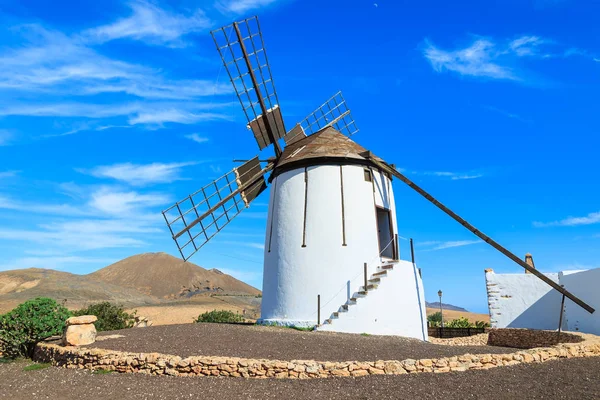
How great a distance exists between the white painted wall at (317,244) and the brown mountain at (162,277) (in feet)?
157

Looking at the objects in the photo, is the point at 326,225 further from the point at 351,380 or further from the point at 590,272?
the point at 590,272

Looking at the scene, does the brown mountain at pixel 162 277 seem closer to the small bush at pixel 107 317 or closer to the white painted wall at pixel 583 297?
the small bush at pixel 107 317

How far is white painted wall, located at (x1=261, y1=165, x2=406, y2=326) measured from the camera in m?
14.9

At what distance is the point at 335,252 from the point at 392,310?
2802 millimetres

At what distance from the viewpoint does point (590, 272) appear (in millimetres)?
16406

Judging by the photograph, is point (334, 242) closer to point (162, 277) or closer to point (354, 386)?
point (354, 386)

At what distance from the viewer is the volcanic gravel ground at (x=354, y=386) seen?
6773mm

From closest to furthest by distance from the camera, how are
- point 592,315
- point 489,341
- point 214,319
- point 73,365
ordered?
point 73,365
point 592,315
point 489,341
point 214,319

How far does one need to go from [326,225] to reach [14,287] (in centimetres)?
4966

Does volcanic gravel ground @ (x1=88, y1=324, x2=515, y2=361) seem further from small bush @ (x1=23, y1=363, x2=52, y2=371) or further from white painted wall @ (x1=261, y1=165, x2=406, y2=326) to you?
white painted wall @ (x1=261, y1=165, x2=406, y2=326)

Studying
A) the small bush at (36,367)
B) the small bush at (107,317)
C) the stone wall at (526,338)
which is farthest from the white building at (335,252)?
the small bush at (36,367)

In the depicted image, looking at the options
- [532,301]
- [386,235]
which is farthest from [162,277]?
[532,301]

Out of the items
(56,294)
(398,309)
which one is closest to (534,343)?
(398,309)

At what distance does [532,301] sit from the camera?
1867 cm
